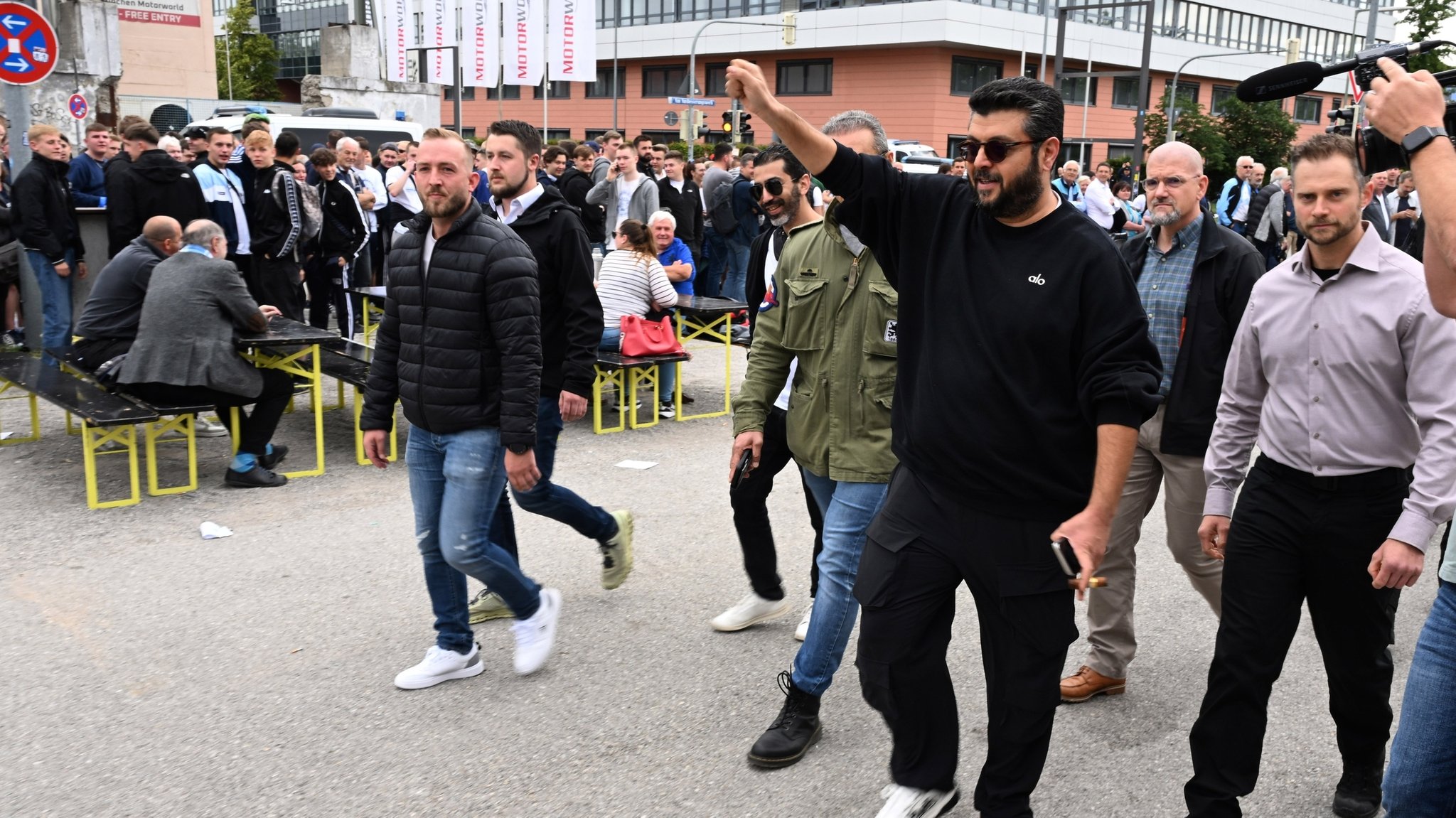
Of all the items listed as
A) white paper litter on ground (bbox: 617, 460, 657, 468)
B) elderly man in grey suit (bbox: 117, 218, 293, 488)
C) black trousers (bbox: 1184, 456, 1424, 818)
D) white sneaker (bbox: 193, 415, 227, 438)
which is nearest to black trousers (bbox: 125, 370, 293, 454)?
elderly man in grey suit (bbox: 117, 218, 293, 488)

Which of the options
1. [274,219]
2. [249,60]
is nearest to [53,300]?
[274,219]

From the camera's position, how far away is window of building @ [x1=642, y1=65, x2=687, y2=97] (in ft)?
208

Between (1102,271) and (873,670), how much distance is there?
1.15 metres

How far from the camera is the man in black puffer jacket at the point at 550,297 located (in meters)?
4.90

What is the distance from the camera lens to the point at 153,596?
5332 millimetres

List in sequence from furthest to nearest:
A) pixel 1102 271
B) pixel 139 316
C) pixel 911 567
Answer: pixel 139 316 → pixel 911 567 → pixel 1102 271

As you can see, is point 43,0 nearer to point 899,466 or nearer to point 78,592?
point 78,592

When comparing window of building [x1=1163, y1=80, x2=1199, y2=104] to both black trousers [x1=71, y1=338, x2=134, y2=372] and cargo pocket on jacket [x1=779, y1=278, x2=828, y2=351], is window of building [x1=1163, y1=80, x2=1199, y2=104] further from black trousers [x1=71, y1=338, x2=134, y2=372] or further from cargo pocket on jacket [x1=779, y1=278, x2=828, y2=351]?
cargo pocket on jacket [x1=779, y1=278, x2=828, y2=351]

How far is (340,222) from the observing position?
11250 mm

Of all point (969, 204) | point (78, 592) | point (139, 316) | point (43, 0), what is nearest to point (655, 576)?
point (78, 592)

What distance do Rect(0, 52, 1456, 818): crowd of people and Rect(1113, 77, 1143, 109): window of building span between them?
62880 millimetres

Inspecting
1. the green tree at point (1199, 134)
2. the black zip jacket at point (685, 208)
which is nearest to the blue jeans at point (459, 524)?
→ the black zip jacket at point (685, 208)

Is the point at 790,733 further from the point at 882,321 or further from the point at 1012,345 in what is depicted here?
the point at 1012,345

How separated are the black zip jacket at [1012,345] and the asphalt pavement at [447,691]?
1224 mm
